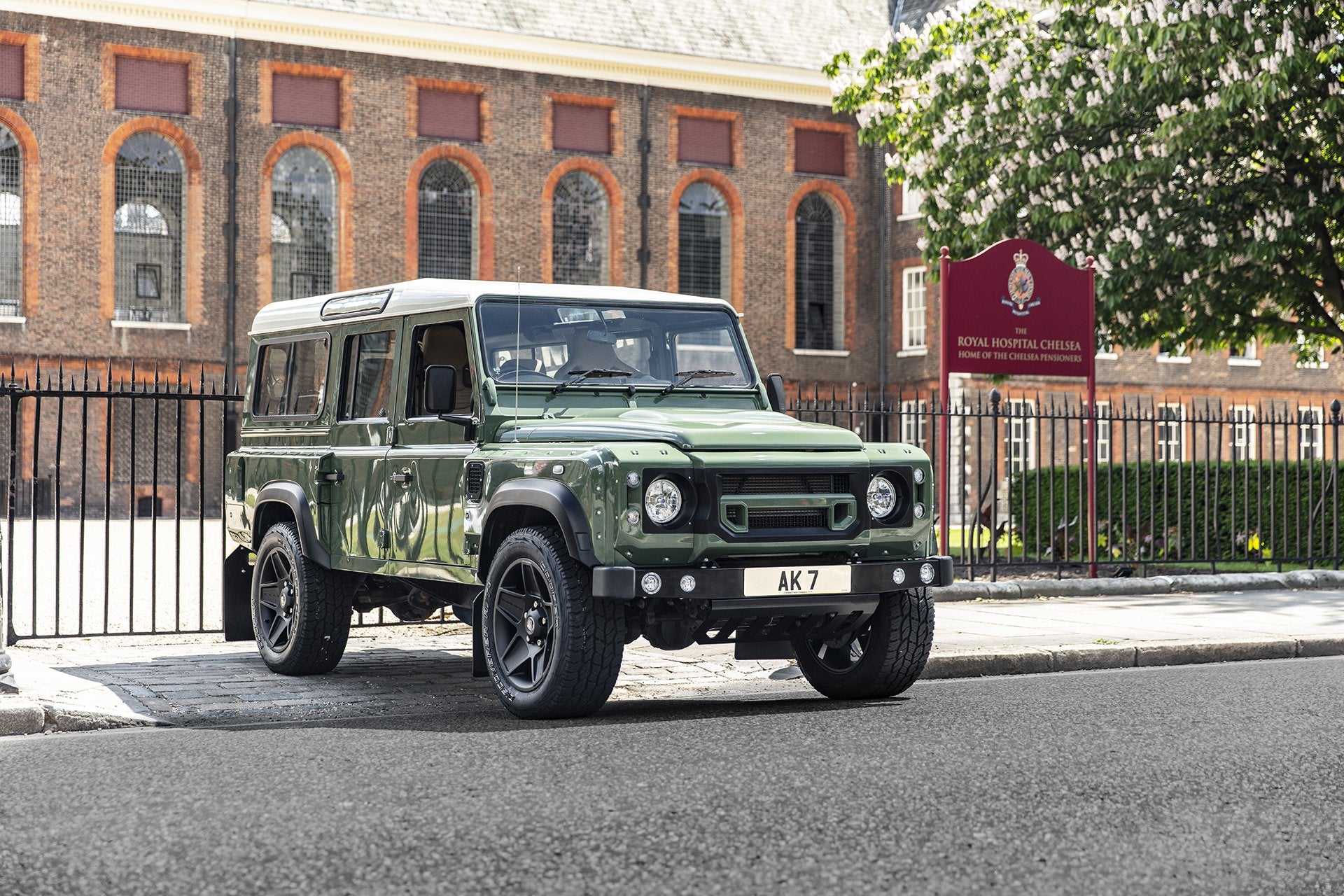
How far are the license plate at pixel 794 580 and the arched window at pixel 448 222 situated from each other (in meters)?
30.3

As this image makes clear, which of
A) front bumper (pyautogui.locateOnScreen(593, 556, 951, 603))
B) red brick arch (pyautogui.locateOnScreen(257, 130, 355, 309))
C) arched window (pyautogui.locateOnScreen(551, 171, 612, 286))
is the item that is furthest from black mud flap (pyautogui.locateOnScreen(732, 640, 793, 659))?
arched window (pyautogui.locateOnScreen(551, 171, 612, 286))

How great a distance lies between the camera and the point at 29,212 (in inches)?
1330

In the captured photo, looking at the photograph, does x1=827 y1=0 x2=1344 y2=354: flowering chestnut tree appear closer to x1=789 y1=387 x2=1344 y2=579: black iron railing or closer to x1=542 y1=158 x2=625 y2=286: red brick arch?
x1=789 y1=387 x2=1344 y2=579: black iron railing

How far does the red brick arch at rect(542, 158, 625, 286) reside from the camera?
38219 mm

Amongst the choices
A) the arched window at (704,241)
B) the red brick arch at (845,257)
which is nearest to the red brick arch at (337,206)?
the arched window at (704,241)

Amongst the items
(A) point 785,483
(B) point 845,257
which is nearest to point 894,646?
(A) point 785,483

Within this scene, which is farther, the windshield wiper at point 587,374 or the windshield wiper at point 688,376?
the windshield wiper at point 688,376

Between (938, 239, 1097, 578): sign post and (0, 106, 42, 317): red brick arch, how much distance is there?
24142 millimetres

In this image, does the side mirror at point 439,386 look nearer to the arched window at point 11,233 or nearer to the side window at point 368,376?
the side window at point 368,376

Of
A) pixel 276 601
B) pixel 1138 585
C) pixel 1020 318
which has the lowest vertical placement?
pixel 1138 585

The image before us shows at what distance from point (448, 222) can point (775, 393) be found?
95.9ft

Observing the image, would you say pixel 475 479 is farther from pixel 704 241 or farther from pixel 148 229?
pixel 704 241

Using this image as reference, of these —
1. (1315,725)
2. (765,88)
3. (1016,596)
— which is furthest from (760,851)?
(765,88)

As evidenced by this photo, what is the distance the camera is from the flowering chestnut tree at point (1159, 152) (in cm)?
1955
